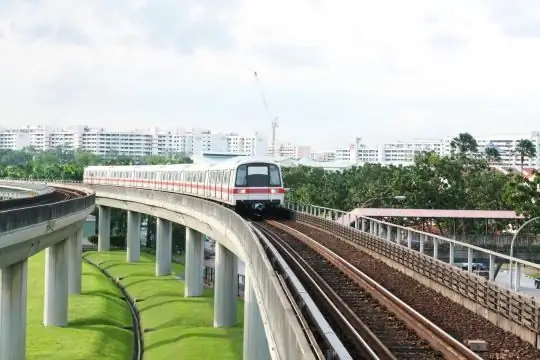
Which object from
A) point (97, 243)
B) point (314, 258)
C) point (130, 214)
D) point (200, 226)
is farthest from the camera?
point (97, 243)

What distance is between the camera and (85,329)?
37.9 meters

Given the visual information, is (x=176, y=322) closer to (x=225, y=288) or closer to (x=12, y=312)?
(x=225, y=288)

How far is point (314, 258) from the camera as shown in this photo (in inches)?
1075

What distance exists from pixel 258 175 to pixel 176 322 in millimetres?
9179

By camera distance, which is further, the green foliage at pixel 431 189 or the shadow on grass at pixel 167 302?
the green foliage at pixel 431 189

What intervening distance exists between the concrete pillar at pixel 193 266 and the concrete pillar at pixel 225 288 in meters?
8.97

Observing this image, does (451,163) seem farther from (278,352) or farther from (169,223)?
(278,352)

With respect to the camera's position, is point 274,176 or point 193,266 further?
point 193,266

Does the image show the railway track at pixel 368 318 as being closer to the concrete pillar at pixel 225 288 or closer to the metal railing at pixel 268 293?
the metal railing at pixel 268 293

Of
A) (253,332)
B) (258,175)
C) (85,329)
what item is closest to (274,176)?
(258,175)

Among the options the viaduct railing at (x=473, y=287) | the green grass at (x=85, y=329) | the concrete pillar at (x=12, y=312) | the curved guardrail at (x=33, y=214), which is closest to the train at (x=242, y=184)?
the curved guardrail at (x=33, y=214)

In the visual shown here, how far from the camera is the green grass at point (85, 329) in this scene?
107 feet

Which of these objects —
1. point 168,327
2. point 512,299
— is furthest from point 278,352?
point 168,327

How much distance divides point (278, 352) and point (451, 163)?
62.7m
